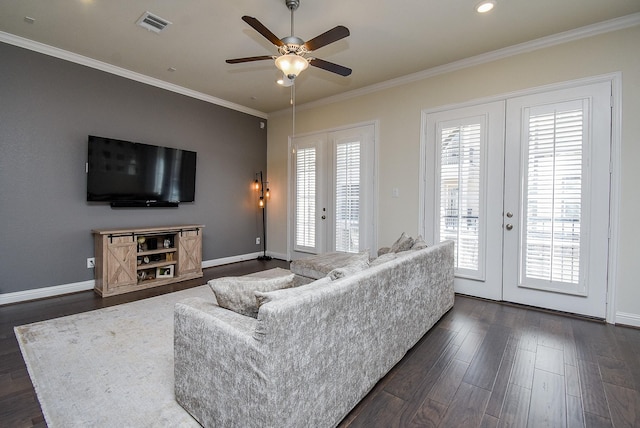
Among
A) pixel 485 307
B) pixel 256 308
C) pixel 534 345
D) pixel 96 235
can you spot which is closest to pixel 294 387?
pixel 256 308

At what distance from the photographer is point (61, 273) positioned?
3.65m

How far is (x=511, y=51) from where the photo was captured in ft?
11.2

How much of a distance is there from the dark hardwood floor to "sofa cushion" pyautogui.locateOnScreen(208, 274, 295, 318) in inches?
32.9

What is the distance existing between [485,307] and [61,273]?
17.4 ft

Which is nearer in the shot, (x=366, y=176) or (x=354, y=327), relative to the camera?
(x=354, y=327)

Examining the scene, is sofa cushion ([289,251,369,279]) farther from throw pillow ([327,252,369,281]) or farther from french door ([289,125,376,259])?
french door ([289,125,376,259])

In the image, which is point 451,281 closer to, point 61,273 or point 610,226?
point 610,226

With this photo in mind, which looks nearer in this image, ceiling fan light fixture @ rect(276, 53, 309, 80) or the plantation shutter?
ceiling fan light fixture @ rect(276, 53, 309, 80)

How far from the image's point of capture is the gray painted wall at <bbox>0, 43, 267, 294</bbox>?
3.31m

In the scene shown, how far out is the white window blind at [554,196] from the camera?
3053mm

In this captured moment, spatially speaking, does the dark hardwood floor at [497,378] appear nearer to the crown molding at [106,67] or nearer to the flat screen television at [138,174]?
the flat screen television at [138,174]

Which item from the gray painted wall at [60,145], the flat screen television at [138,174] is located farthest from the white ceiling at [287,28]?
the flat screen television at [138,174]

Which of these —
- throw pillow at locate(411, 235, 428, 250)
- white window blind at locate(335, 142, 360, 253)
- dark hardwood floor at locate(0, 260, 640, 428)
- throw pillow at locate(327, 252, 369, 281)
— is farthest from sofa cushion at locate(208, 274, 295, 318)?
white window blind at locate(335, 142, 360, 253)

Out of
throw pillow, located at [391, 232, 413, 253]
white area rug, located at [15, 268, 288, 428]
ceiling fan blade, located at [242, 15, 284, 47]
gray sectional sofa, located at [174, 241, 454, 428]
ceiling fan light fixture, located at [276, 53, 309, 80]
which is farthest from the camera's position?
throw pillow, located at [391, 232, 413, 253]
